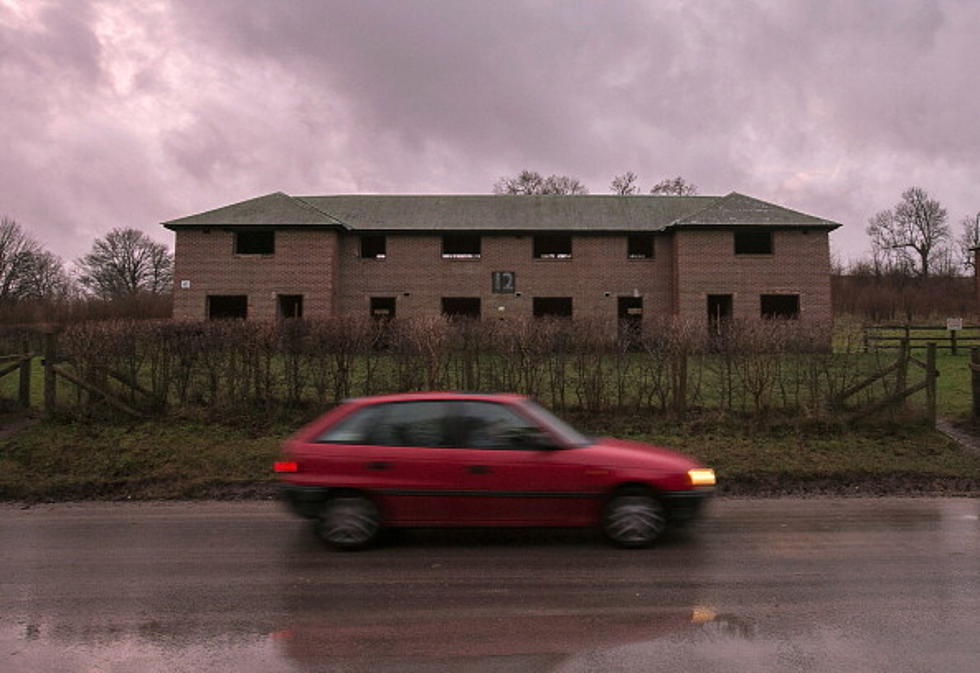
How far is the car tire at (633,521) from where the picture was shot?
6.29m

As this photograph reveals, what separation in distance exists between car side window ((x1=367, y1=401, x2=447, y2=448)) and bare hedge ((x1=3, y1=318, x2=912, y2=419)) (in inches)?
231

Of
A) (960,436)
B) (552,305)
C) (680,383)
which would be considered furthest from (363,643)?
(552,305)

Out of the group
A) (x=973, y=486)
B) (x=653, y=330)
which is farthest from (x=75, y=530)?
(x=973, y=486)

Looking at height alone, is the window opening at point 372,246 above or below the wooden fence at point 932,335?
above

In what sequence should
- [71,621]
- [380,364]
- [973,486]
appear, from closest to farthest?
[71,621], [973,486], [380,364]

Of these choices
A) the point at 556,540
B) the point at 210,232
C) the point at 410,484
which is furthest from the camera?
the point at 210,232

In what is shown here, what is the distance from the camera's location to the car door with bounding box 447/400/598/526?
6258 mm

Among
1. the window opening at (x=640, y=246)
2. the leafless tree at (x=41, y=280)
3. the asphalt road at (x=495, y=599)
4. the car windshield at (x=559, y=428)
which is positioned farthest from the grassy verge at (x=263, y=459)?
the leafless tree at (x=41, y=280)

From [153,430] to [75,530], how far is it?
4.45 meters

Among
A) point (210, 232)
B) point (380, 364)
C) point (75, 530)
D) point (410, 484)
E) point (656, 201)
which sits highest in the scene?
point (656, 201)

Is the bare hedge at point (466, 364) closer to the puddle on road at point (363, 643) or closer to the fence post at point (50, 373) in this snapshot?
the fence post at point (50, 373)

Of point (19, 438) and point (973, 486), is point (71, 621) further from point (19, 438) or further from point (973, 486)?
point (973, 486)

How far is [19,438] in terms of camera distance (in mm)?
11078

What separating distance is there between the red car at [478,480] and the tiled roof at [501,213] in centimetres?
2396
